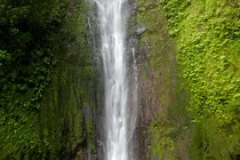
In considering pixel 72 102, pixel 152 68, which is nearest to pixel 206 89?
pixel 152 68

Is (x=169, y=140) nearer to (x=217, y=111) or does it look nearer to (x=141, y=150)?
(x=141, y=150)

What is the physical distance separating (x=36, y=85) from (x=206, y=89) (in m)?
4.23

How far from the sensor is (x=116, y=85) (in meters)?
10.8

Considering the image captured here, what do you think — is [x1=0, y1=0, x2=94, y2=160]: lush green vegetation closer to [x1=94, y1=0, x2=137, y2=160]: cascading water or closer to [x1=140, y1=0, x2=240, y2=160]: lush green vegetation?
[x1=94, y1=0, x2=137, y2=160]: cascading water

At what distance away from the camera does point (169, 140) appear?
972 centimetres

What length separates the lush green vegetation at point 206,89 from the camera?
8.98 m

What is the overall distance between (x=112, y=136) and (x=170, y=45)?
2891 millimetres

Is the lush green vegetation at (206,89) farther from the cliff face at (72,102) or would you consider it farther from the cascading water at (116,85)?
the cliff face at (72,102)

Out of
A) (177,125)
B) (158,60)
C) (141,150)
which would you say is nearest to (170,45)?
(158,60)

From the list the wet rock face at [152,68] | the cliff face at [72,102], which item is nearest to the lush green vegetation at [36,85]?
the cliff face at [72,102]

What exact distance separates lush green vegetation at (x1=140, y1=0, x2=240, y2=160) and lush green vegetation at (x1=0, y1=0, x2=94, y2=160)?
2047mm

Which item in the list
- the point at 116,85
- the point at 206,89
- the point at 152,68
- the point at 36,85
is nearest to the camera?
the point at 206,89

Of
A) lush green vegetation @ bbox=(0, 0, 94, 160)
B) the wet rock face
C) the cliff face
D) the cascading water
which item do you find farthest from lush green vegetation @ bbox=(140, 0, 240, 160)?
lush green vegetation @ bbox=(0, 0, 94, 160)

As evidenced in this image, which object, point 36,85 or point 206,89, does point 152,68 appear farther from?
point 36,85
